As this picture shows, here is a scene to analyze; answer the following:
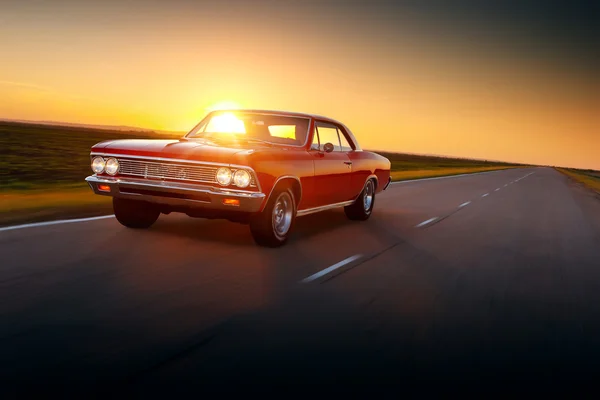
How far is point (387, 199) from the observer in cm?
1811

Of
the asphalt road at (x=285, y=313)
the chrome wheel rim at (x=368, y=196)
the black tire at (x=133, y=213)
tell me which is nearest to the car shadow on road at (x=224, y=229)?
the asphalt road at (x=285, y=313)

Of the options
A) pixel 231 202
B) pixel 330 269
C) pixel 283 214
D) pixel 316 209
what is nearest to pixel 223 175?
pixel 231 202

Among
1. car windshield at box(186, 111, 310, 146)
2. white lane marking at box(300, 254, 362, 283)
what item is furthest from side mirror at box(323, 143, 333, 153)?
white lane marking at box(300, 254, 362, 283)

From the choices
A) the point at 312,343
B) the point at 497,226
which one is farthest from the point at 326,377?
the point at 497,226

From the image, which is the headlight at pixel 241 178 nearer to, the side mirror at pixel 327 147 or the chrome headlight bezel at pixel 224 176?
the chrome headlight bezel at pixel 224 176

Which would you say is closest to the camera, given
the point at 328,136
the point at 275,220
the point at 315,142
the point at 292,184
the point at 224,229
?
the point at 275,220

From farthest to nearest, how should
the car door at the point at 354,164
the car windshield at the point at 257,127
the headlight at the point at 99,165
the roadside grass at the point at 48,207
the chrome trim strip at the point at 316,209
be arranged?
the car door at the point at 354,164
the roadside grass at the point at 48,207
the car windshield at the point at 257,127
the chrome trim strip at the point at 316,209
the headlight at the point at 99,165

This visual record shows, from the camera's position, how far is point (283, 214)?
8586mm

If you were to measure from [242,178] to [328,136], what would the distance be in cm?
307

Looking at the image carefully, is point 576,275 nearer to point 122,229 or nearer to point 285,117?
point 285,117

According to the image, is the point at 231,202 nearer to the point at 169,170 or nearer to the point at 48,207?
the point at 169,170

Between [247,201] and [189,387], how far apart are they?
170 inches

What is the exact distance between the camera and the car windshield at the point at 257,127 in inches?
374

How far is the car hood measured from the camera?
773 centimetres
